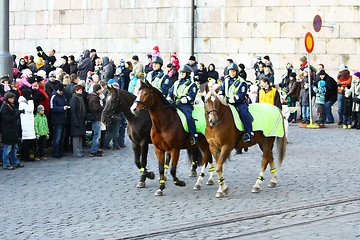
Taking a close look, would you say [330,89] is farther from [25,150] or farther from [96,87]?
[25,150]

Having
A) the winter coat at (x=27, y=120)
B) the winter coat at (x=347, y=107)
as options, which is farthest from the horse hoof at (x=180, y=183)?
the winter coat at (x=347, y=107)

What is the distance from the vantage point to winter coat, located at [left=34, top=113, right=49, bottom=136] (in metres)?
15.9

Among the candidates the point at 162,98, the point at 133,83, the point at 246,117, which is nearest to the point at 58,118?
the point at 162,98

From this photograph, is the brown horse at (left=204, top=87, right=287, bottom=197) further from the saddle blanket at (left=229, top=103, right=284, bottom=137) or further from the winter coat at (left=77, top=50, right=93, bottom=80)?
the winter coat at (left=77, top=50, right=93, bottom=80)

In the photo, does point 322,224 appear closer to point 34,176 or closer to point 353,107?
point 34,176

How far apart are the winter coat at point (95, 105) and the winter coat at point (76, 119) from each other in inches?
14.3

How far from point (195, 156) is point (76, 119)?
398 cm

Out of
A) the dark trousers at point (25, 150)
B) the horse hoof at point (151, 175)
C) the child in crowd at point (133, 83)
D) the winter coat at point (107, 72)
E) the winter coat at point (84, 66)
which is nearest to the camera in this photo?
the horse hoof at point (151, 175)

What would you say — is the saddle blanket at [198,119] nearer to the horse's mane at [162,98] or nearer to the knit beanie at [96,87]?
the horse's mane at [162,98]

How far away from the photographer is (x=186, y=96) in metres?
13.2

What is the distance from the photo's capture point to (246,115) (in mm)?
12672

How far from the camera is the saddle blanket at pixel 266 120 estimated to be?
42.2 ft

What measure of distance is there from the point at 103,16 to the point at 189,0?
3.84 meters

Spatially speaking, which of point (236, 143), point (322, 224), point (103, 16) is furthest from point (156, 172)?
point (103, 16)
